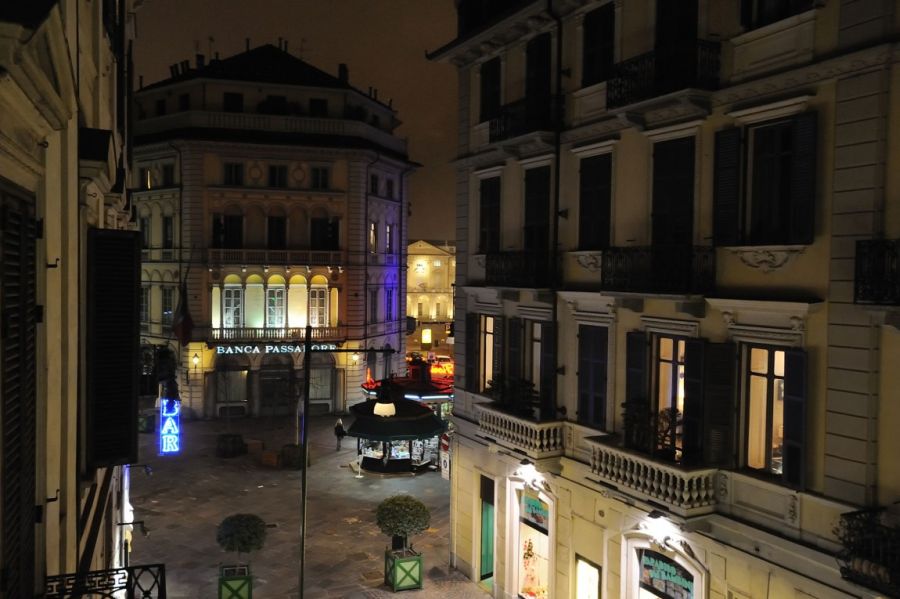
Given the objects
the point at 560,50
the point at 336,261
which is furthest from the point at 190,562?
the point at 336,261

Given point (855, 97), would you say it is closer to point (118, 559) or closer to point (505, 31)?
point (505, 31)

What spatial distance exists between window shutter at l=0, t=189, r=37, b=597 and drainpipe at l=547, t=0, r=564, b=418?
13.5m

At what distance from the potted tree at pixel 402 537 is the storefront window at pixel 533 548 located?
325 cm

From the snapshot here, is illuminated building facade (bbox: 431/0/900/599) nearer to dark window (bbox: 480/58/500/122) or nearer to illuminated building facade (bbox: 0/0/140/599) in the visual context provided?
dark window (bbox: 480/58/500/122)

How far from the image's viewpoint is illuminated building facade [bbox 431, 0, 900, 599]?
444 inches

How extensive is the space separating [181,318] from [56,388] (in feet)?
96.3

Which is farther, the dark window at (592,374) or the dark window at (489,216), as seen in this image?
the dark window at (489,216)

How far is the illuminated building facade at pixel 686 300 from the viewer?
11281mm

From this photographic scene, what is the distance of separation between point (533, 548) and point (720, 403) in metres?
7.73

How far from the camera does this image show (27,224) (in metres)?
5.73

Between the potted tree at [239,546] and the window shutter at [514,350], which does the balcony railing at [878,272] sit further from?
the potted tree at [239,546]

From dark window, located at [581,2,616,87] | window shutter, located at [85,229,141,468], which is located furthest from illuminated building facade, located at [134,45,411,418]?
window shutter, located at [85,229,141,468]

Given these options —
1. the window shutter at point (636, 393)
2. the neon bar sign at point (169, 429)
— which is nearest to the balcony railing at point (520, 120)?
the window shutter at point (636, 393)

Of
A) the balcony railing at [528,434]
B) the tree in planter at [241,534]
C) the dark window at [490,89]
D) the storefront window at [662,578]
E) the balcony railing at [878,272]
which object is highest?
the dark window at [490,89]
